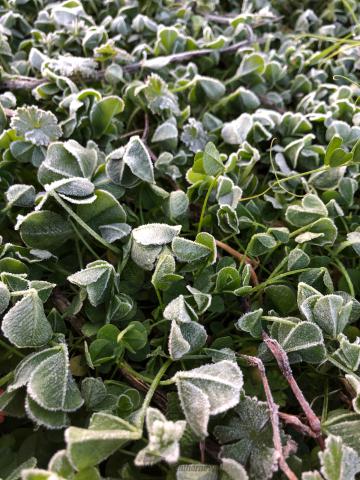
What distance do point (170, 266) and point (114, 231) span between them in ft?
0.46

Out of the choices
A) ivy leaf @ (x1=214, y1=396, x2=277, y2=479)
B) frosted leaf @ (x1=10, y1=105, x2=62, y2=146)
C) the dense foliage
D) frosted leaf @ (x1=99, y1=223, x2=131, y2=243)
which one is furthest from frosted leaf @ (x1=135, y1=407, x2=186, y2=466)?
frosted leaf @ (x1=10, y1=105, x2=62, y2=146)

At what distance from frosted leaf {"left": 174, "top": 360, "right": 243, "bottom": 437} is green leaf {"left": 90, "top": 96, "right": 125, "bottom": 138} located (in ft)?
1.88

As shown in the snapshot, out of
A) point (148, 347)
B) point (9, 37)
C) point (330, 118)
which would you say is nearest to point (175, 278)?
point (148, 347)

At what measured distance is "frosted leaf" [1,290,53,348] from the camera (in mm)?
675

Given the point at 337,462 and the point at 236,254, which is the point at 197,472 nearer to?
the point at 337,462

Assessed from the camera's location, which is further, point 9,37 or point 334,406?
point 9,37

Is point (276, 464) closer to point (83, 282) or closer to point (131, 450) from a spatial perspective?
point (131, 450)

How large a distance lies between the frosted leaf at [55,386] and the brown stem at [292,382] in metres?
0.29

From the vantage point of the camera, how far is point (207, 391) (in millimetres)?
637

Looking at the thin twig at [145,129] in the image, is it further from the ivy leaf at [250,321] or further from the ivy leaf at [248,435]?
the ivy leaf at [248,435]

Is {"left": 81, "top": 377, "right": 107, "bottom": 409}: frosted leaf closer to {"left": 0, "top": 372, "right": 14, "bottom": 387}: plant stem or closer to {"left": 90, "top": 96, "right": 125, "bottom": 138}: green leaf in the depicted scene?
{"left": 0, "top": 372, "right": 14, "bottom": 387}: plant stem

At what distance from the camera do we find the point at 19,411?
69cm

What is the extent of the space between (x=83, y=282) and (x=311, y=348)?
35 cm

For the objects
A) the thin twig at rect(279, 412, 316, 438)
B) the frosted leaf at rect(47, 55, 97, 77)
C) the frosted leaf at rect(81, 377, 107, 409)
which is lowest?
the frosted leaf at rect(81, 377, 107, 409)
